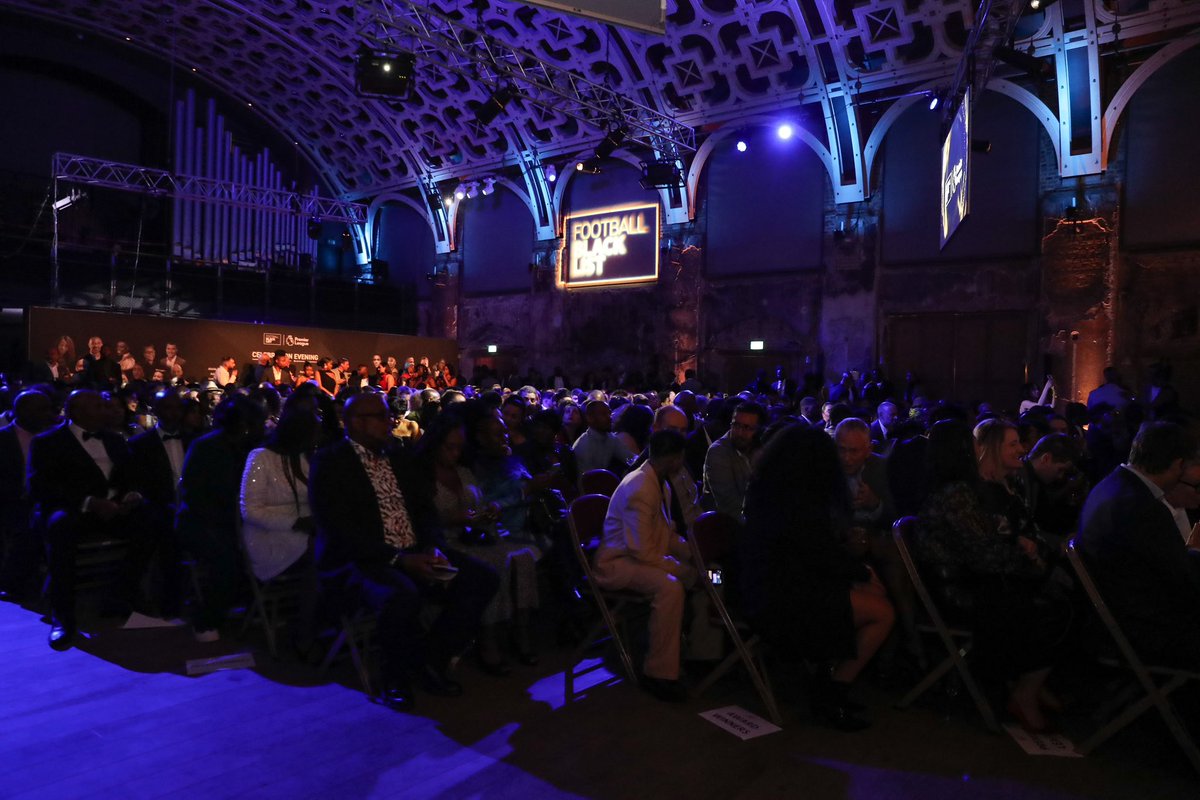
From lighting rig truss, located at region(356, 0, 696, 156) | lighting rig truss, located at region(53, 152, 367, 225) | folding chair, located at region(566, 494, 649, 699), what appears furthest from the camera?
lighting rig truss, located at region(53, 152, 367, 225)

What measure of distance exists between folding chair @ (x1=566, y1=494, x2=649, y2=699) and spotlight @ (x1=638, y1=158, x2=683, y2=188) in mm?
13267

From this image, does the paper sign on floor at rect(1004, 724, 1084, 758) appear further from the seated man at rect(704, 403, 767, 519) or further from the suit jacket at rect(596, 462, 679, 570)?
the seated man at rect(704, 403, 767, 519)

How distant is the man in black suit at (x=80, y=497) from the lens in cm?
430

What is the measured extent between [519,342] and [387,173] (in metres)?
6.67

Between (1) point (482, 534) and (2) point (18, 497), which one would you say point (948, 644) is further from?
(2) point (18, 497)

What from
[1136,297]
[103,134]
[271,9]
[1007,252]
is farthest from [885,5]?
[103,134]

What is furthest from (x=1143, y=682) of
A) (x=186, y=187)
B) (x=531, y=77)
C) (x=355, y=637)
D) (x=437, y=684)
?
(x=186, y=187)

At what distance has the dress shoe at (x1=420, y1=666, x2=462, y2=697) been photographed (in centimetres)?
369

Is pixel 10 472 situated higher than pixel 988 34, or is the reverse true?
pixel 988 34

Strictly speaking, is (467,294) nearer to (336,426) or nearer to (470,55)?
(470,55)

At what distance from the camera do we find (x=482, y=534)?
426 cm

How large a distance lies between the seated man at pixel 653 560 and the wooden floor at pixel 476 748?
20cm

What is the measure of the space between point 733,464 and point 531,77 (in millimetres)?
12204

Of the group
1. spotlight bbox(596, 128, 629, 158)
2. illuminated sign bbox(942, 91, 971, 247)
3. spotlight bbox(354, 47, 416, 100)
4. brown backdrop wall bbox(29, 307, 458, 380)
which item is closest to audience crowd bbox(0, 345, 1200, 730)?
illuminated sign bbox(942, 91, 971, 247)
